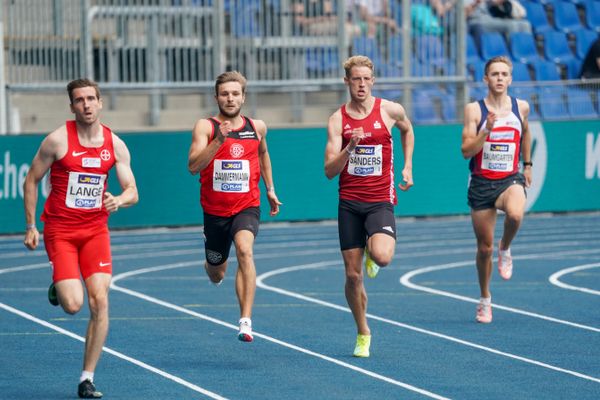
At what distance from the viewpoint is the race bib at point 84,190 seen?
305 inches

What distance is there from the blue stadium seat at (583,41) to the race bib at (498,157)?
14.7m

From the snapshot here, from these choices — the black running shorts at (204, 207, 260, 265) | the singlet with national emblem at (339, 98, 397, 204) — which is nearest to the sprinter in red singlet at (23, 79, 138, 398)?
the black running shorts at (204, 207, 260, 265)

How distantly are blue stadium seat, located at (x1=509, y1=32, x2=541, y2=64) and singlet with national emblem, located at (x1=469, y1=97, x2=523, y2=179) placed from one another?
13862 mm

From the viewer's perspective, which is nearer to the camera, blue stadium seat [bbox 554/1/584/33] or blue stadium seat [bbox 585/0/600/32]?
blue stadium seat [bbox 554/1/584/33]

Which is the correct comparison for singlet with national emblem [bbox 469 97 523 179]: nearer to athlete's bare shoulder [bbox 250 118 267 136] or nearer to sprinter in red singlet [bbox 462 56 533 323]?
sprinter in red singlet [bbox 462 56 533 323]

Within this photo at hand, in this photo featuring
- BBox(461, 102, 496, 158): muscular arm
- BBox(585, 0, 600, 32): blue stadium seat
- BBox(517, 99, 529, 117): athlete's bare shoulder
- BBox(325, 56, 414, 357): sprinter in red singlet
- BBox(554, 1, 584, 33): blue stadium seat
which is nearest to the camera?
BBox(325, 56, 414, 357): sprinter in red singlet

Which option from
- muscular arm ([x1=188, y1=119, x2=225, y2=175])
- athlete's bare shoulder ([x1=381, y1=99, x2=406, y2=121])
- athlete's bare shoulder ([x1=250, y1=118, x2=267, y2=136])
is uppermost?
athlete's bare shoulder ([x1=381, y1=99, x2=406, y2=121])

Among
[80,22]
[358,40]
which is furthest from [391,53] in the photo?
[80,22]

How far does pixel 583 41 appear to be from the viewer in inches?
998

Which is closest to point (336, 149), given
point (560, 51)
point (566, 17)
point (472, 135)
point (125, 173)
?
point (125, 173)

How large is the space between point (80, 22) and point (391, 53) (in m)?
5.35

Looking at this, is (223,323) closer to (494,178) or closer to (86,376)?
(494,178)

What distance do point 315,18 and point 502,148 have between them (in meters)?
11.3

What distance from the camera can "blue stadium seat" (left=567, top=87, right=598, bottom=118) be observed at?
2188 cm
